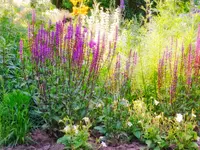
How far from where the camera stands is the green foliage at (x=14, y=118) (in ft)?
12.7

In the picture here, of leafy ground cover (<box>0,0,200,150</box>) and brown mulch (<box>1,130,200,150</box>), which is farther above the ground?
leafy ground cover (<box>0,0,200,150</box>)

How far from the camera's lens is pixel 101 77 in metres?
5.19

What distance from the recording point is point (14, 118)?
396 centimetres

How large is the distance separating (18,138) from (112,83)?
121cm

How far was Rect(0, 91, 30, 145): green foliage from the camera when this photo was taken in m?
3.86

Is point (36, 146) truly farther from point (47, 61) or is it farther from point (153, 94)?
point (153, 94)

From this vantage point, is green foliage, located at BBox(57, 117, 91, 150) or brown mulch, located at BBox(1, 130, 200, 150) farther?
brown mulch, located at BBox(1, 130, 200, 150)

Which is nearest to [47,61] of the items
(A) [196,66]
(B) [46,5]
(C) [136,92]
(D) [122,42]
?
(C) [136,92]

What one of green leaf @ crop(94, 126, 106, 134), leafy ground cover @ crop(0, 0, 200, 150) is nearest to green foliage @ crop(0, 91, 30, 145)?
leafy ground cover @ crop(0, 0, 200, 150)

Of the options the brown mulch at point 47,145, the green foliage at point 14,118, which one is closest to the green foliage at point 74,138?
the brown mulch at point 47,145

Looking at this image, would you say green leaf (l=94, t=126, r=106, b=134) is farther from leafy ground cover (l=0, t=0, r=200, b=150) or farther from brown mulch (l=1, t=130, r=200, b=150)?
brown mulch (l=1, t=130, r=200, b=150)

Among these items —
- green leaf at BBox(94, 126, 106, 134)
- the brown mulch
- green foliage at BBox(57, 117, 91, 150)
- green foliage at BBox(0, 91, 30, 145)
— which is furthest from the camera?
green leaf at BBox(94, 126, 106, 134)

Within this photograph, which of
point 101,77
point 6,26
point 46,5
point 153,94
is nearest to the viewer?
point 153,94

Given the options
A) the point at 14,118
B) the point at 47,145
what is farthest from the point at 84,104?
the point at 14,118
